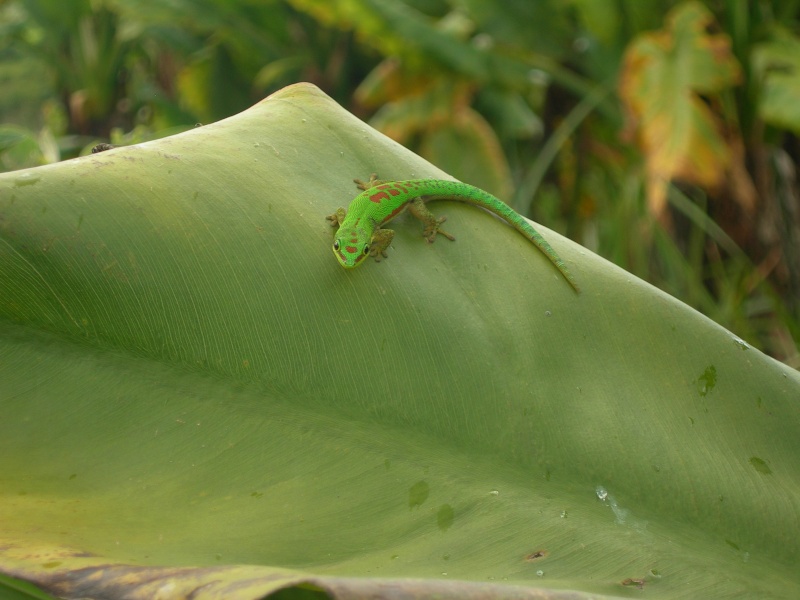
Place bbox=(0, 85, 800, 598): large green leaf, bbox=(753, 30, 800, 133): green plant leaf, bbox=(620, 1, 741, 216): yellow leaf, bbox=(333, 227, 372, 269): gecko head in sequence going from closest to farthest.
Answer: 1. bbox=(0, 85, 800, 598): large green leaf
2. bbox=(333, 227, 372, 269): gecko head
3. bbox=(753, 30, 800, 133): green plant leaf
4. bbox=(620, 1, 741, 216): yellow leaf

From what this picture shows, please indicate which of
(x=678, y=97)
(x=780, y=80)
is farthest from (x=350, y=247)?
(x=780, y=80)

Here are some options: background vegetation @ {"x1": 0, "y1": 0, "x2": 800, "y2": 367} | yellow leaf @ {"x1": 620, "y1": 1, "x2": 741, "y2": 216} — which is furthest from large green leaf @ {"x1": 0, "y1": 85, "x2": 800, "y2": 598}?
yellow leaf @ {"x1": 620, "y1": 1, "x2": 741, "y2": 216}

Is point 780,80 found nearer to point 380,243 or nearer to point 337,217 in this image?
point 380,243

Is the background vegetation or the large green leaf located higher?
the large green leaf

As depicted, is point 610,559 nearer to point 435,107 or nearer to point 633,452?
point 633,452

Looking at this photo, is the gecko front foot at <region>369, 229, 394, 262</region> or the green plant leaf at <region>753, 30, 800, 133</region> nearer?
the gecko front foot at <region>369, 229, 394, 262</region>

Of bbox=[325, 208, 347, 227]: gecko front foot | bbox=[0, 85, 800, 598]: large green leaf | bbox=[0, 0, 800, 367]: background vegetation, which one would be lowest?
bbox=[0, 0, 800, 367]: background vegetation

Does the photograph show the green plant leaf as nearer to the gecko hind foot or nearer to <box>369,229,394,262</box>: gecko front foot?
the gecko hind foot
